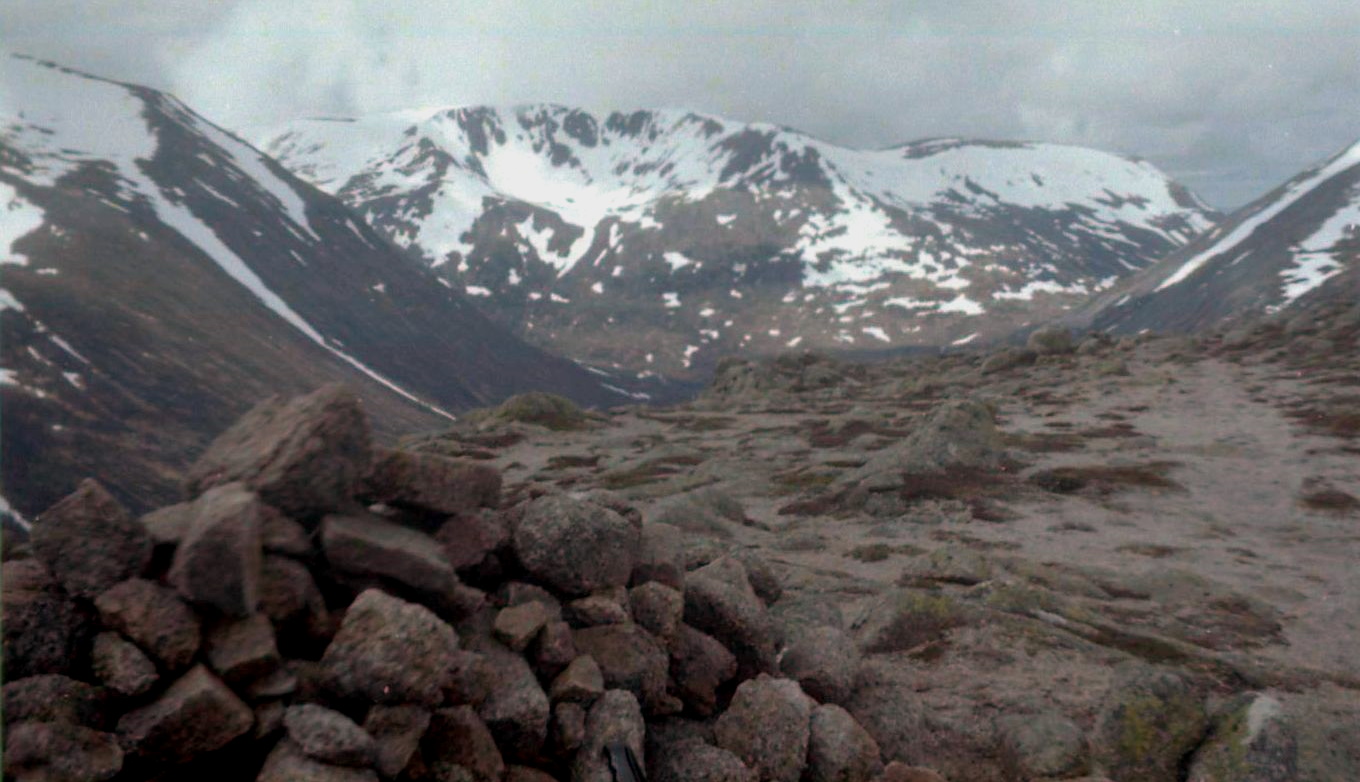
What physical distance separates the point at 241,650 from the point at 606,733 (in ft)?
14.5

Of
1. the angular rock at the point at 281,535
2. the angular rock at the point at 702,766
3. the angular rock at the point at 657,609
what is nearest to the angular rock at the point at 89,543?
the angular rock at the point at 281,535

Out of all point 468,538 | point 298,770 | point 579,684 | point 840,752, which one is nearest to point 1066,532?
point 840,752

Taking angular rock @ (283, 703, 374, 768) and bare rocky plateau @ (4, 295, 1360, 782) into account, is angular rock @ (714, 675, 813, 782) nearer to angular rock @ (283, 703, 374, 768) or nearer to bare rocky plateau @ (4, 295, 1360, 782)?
bare rocky plateau @ (4, 295, 1360, 782)

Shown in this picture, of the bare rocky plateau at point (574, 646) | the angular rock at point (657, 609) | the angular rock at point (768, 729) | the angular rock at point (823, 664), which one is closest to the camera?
the bare rocky plateau at point (574, 646)

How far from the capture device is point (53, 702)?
7.35 m

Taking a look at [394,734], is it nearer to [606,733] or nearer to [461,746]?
[461,746]

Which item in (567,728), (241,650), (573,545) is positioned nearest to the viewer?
(241,650)

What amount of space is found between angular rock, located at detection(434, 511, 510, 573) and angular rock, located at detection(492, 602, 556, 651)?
1093 millimetres

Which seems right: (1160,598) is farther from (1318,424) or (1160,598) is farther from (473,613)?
(1318,424)

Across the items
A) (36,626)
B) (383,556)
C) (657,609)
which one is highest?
(383,556)

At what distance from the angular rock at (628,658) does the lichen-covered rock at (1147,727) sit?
764cm

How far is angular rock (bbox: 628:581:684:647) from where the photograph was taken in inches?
478

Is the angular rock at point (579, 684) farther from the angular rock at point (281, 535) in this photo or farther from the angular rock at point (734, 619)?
the angular rock at point (281, 535)

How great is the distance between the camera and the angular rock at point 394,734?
8.06m
